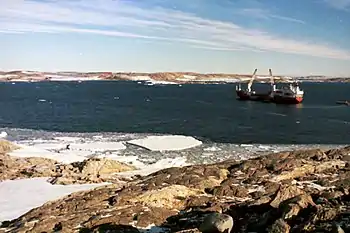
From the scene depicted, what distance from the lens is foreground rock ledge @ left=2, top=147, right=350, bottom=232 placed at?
1064 centimetres

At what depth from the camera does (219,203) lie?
46.1 ft

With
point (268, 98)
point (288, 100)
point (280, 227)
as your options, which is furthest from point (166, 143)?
point (268, 98)

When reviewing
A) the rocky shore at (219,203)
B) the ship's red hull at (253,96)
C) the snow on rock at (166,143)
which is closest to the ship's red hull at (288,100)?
the ship's red hull at (253,96)

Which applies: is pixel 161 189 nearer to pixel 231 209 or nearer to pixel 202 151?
pixel 231 209

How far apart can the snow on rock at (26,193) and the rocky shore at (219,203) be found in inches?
42.4

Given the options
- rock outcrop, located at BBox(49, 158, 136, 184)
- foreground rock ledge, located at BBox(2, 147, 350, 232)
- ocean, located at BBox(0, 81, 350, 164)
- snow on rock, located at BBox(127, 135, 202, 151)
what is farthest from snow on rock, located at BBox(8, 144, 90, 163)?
foreground rock ledge, located at BBox(2, 147, 350, 232)

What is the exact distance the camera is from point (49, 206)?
50.4 feet

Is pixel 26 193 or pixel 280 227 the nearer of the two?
pixel 280 227

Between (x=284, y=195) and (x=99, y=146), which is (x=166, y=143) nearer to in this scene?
(x=99, y=146)

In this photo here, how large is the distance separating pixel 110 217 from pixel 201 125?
40062 mm

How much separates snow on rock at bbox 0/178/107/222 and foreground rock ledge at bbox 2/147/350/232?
1.60 m

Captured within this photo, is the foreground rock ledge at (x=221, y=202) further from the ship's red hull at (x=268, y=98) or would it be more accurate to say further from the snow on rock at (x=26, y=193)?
the ship's red hull at (x=268, y=98)

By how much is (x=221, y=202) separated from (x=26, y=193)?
929 cm

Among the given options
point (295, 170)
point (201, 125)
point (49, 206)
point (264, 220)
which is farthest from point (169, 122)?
point (264, 220)
